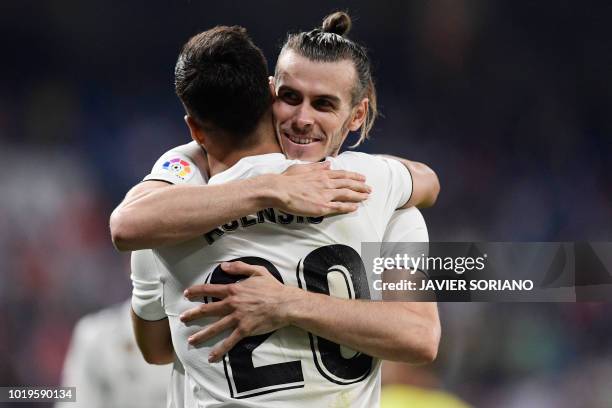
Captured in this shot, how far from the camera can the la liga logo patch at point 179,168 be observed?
1751 mm

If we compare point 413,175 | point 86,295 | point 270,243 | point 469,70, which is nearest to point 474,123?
point 469,70

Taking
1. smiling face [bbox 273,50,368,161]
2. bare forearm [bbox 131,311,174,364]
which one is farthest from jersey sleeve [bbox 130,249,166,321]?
smiling face [bbox 273,50,368,161]

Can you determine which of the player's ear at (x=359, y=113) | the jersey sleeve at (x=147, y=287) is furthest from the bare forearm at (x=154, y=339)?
the player's ear at (x=359, y=113)

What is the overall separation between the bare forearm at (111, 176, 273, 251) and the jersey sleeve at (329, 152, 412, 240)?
238 millimetres

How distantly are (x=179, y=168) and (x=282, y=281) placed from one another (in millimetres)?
353

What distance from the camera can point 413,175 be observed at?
1.90 metres

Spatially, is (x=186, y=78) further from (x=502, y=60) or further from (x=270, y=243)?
(x=502, y=60)

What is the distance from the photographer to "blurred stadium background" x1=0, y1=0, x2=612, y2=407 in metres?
4.51

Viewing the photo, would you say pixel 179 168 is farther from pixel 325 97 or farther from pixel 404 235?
pixel 404 235

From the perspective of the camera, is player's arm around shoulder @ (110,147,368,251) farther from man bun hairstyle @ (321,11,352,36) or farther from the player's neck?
man bun hairstyle @ (321,11,352,36)

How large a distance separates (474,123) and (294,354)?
352 cm

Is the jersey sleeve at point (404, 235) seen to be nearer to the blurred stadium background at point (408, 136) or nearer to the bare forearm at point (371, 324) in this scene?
the bare forearm at point (371, 324)

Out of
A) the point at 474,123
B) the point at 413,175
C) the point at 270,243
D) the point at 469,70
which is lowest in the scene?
the point at 270,243

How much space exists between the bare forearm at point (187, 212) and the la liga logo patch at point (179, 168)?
13 cm
